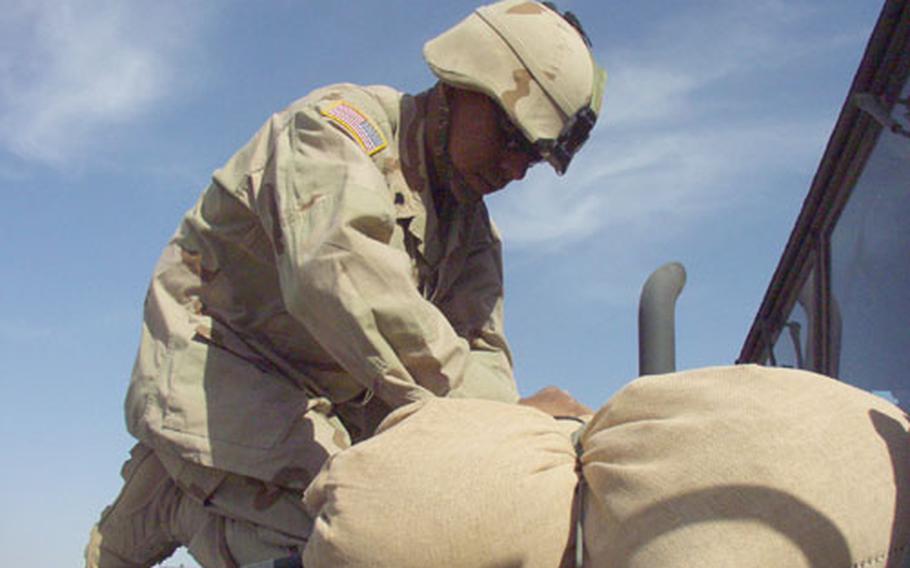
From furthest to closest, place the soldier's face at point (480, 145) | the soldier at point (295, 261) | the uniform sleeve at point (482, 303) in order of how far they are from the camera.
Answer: the uniform sleeve at point (482, 303)
the soldier's face at point (480, 145)
the soldier at point (295, 261)

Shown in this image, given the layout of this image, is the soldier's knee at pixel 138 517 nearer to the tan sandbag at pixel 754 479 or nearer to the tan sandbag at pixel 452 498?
the tan sandbag at pixel 452 498

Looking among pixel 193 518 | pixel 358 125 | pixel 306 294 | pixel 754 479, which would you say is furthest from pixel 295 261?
pixel 754 479

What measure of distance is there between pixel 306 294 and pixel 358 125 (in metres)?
0.49

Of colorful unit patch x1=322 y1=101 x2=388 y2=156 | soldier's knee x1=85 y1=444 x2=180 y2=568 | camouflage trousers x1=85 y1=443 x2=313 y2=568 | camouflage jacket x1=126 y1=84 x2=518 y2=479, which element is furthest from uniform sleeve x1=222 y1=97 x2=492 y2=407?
soldier's knee x1=85 y1=444 x2=180 y2=568

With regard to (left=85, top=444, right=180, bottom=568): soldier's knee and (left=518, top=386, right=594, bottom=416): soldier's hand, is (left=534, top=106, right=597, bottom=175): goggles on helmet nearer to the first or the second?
(left=518, top=386, right=594, bottom=416): soldier's hand

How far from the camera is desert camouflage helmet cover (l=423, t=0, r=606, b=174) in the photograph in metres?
2.53

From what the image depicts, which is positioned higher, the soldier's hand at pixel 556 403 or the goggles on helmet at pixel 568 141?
the goggles on helmet at pixel 568 141

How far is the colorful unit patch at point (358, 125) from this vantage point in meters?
2.49

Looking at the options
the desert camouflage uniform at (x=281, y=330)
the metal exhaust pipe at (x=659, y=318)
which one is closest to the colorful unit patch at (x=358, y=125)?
the desert camouflage uniform at (x=281, y=330)

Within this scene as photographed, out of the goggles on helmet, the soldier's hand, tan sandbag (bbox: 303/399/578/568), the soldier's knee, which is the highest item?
the goggles on helmet

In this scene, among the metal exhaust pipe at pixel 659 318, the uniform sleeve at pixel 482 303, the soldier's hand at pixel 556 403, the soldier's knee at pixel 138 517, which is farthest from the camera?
the uniform sleeve at pixel 482 303

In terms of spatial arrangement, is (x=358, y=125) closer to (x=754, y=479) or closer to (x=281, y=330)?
(x=281, y=330)

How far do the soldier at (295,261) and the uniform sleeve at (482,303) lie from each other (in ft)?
0.33

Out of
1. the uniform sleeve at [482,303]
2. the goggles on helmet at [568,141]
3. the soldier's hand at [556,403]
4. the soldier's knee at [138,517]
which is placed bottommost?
the soldier's knee at [138,517]
